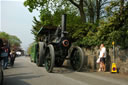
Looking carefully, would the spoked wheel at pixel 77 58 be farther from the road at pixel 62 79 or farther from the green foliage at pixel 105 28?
the green foliage at pixel 105 28

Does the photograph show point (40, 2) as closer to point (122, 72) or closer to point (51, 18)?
point (51, 18)

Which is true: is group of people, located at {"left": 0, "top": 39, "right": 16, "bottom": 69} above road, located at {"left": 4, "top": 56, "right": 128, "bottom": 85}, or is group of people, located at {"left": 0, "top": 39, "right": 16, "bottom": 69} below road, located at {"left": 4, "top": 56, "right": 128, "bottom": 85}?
above


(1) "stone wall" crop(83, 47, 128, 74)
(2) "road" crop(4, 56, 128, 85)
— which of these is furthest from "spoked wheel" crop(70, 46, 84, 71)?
(1) "stone wall" crop(83, 47, 128, 74)

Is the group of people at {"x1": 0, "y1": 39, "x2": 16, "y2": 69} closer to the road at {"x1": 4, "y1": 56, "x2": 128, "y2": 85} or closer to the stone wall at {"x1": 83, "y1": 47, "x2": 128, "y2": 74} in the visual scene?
the road at {"x1": 4, "y1": 56, "x2": 128, "y2": 85}

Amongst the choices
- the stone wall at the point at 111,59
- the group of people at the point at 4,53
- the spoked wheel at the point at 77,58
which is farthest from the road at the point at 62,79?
the group of people at the point at 4,53

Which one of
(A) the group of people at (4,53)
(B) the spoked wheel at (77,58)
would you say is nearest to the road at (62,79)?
(B) the spoked wheel at (77,58)

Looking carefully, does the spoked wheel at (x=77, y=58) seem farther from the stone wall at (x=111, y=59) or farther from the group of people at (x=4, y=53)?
the group of people at (x=4, y=53)

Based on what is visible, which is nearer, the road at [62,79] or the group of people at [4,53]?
the road at [62,79]

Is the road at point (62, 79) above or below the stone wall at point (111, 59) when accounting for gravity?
below

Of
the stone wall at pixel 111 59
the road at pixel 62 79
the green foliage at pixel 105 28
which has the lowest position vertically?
the road at pixel 62 79

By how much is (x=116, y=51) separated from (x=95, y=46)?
8.27 ft

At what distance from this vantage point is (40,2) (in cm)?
1916

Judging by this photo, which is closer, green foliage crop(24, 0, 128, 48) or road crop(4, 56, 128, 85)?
road crop(4, 56, 128, 85)

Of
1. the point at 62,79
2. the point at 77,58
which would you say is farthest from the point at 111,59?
the point at 62,79
